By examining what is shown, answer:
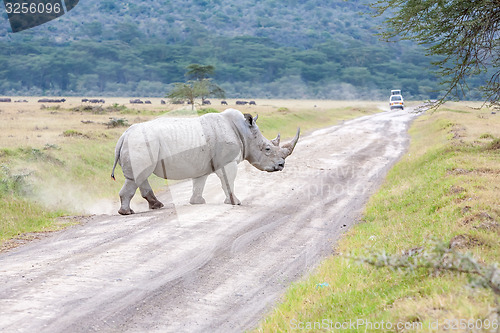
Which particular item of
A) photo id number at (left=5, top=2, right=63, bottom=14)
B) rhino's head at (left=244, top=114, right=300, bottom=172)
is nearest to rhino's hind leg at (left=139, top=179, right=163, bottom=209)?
rhino's head at (left=244, top=114, right=300, bottom=172)

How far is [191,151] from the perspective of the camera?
12281 millimetres

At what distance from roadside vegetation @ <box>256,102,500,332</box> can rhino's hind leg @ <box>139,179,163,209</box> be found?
471 cm

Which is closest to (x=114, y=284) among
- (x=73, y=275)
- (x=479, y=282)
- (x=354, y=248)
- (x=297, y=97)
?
(x=73, y=275)

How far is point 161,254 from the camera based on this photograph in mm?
8891

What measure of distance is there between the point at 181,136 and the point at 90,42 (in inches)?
5469

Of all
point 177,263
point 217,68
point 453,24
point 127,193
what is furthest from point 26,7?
point 177,263

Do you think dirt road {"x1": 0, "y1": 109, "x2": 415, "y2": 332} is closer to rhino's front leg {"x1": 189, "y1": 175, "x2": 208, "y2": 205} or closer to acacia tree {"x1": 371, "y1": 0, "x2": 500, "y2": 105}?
rhino's front leg {"x1": 189, "y1": 175, "x2": 208, "y2": 205}

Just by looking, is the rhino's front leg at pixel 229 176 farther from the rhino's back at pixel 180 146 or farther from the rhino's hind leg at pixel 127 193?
the rhino's hind leg at pixel 127 193

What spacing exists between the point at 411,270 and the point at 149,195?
25.7ft

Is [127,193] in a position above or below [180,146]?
below

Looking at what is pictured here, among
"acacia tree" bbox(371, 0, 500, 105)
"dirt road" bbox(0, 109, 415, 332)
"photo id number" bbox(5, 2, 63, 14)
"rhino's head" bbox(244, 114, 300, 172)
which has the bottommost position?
"dirt road" bbox(0, 109, 415, 332)

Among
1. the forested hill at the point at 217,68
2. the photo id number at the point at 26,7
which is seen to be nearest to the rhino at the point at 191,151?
the forested hill at the point at 217,68

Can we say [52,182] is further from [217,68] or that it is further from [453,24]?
[217,68]

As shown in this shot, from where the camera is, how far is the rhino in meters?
11.8
